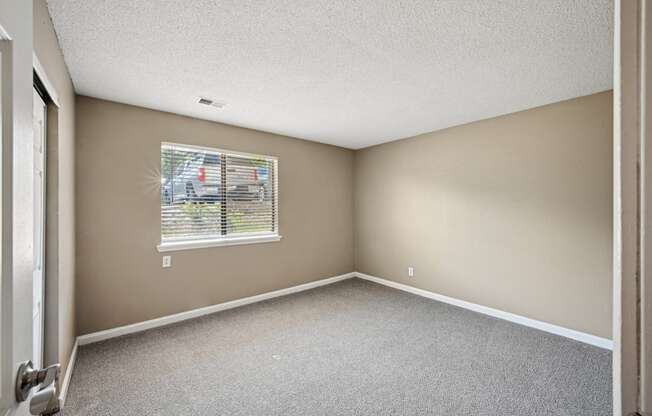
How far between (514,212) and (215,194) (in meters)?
3.43

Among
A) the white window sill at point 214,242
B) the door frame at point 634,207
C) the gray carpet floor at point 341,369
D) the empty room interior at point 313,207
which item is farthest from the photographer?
the white window sill at point 214,242

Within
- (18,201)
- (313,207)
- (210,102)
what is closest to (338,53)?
(210,102)

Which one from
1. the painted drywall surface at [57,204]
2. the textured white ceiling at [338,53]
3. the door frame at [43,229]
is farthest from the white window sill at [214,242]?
the textured white ceiling at [338,53]

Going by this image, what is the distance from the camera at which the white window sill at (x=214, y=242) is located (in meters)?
3.04

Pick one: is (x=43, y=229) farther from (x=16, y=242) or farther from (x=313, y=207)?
(x=313, y=207)

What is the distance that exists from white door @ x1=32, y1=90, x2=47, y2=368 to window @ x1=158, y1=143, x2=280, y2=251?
4.27ft

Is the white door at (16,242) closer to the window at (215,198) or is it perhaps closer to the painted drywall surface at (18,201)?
the painted drywall surface at (18,201)

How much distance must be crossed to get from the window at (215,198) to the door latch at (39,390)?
2.62 meters

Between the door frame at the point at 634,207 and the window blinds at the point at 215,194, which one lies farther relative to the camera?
the window blinds at the point at 215,194

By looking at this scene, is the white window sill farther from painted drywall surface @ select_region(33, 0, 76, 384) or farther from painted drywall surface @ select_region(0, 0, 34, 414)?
painted drywall surface @ select_region(0, 0, 34, 414)

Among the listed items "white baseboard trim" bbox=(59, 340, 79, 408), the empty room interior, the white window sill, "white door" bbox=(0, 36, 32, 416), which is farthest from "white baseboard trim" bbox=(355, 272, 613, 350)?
"white door" bbox=(0, 36, 32, 416)

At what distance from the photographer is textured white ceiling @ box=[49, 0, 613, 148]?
4.99 feet

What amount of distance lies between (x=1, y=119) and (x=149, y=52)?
68.2 inches

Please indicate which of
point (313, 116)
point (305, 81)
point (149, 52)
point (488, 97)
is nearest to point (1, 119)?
point (149, 52)
